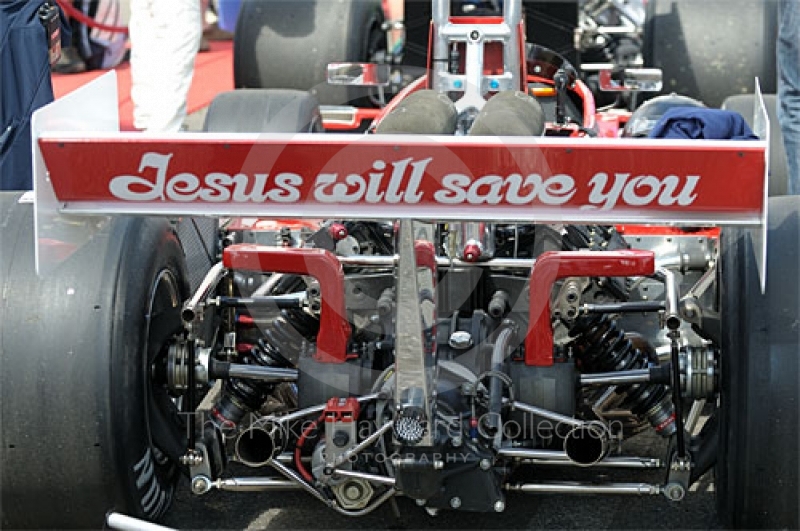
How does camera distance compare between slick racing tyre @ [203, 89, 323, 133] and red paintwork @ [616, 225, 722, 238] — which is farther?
slick racing tyre @ [203, 89, 323, 133]

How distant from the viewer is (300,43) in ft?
23.7

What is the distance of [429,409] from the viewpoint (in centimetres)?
352

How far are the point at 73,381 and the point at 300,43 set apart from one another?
12.9 feet

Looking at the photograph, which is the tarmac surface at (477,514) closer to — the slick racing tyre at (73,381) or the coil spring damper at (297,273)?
the coil spring damper at (297,273)

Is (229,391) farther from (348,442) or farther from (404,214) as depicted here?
(404,214)

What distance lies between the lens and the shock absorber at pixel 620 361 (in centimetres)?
399

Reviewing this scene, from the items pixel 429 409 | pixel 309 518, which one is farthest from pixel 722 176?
pixel 309 518

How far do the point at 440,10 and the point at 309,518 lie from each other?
1.81m

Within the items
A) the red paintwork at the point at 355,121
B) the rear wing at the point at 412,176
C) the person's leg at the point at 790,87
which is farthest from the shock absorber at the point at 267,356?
the person's leg at the point at 790,87

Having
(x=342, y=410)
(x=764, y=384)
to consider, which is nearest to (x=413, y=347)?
(x=342, y=410)

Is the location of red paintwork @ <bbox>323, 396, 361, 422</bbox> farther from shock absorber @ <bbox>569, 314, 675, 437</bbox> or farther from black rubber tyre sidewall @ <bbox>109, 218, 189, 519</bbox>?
shock absorber @ <bbox>569, 314, 675, 437</bbox>

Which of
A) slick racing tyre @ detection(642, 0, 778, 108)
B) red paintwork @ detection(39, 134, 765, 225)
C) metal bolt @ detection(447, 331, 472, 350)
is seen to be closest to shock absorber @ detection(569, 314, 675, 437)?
metal bolt @ detection(447, 331, 472, 350)

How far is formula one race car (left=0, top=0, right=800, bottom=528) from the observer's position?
121 inches

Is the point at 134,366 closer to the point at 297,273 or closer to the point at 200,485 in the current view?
the point at 200,485
